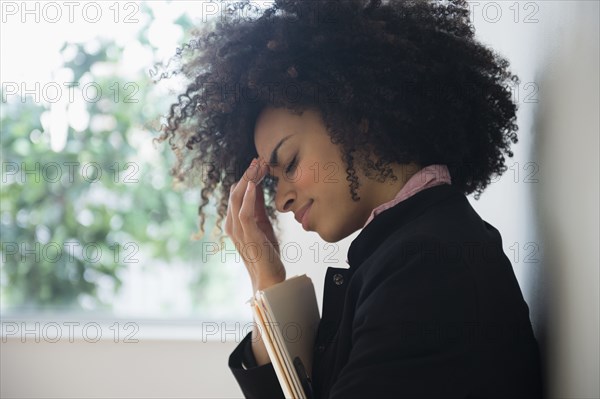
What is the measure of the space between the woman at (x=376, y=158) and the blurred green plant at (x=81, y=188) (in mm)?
1099

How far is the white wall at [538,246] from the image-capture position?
941 millimetres

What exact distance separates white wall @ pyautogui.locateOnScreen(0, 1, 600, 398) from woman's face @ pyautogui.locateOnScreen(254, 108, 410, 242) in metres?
0.27

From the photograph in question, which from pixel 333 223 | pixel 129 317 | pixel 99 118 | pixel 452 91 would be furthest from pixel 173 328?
pixel 452 91

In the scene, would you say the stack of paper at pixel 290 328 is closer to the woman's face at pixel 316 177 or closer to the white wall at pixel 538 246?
the woman's face at pixel 316 177

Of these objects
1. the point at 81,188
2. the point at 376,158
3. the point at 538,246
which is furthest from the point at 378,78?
the point at 81,188

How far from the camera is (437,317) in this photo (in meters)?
0.96

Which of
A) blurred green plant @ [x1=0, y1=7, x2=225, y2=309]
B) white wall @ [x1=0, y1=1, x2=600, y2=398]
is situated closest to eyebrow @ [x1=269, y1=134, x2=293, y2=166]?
white wall @ [x1=0, y1=1, x2=600, y2=398]

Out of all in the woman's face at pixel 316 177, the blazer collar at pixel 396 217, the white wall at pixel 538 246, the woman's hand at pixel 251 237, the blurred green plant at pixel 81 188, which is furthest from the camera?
the blurred green plant at pixel 81 188

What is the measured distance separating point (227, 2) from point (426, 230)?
0.64 m

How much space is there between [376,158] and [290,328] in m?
0.35

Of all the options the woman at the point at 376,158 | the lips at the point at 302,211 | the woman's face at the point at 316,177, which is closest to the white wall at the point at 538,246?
the woman at the point at 376,158

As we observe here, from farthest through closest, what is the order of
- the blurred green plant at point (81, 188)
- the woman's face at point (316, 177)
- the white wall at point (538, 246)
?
the blurred green plant at point (81, 188)
the woman's face at point (316, 177)
the white wall at point (538, 246)

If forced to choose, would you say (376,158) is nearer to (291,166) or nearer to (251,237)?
(291,166)

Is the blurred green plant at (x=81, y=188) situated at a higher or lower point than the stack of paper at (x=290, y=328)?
higher
